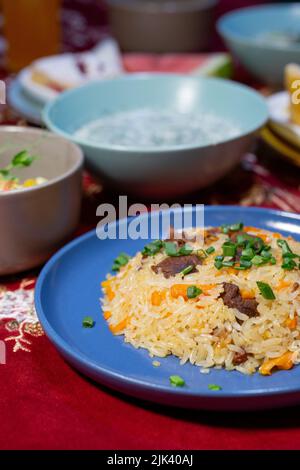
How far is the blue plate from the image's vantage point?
113cm

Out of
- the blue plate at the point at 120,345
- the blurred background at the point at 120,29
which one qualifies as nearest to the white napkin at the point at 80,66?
the blurred background at the point at 120,29

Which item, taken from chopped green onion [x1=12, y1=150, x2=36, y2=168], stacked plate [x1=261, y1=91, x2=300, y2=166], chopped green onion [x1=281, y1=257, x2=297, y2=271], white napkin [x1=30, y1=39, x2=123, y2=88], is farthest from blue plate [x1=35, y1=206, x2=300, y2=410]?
white napkin [x1=30, y1=39, x2=123, y2=88]

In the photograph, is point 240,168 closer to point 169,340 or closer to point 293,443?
point 169,340

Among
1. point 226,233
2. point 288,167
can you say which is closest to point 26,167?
point 226,233

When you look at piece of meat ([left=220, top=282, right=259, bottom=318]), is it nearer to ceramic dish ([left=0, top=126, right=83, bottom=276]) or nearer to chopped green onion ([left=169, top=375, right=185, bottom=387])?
chopped green onion ([left=169, top=375, right=185, bottom=387])

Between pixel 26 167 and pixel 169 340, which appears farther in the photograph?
pixel 26 167

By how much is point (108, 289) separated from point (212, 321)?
31cm

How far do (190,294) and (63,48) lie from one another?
2.56 m

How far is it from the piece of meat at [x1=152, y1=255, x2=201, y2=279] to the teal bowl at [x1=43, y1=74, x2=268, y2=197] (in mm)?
511

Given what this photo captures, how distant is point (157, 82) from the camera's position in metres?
2.43

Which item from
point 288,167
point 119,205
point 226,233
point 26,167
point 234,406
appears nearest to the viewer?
point 234,406

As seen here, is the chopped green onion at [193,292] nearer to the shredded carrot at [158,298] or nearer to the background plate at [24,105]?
the shredded carrot at [158,298]

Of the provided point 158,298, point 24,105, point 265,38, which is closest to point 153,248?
point 158,298

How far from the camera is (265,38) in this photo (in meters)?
3.16
